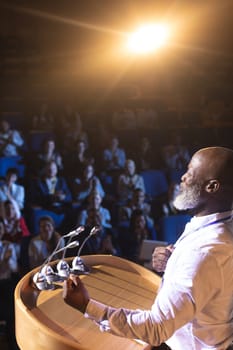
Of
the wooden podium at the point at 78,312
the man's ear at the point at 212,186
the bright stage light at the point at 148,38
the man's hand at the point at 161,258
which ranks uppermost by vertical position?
the bright stage light at the point at 148,38

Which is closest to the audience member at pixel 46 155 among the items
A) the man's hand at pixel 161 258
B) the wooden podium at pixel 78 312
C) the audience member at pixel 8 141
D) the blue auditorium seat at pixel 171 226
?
the audience member at pixel 8 141

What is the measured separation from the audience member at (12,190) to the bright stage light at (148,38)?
198cm

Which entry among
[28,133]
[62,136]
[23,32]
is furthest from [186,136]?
[23,32]

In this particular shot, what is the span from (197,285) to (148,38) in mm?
3710

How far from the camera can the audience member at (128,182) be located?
390 centimetres

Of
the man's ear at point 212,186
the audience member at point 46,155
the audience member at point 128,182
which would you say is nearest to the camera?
the man's ear at point 212,186

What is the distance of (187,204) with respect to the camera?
1.18 metres

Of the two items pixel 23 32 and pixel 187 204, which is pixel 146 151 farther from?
pixel 187 204

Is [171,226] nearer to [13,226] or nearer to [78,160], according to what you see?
[78,160]

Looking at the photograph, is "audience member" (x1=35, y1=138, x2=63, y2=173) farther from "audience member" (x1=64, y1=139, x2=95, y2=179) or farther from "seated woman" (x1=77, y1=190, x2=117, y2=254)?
"seated woman" (x1=77, y1=190, x2=117, y2=254)

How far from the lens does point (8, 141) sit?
142 inches

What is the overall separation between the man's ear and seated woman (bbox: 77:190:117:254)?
2482mm

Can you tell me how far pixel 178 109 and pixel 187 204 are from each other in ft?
11.8

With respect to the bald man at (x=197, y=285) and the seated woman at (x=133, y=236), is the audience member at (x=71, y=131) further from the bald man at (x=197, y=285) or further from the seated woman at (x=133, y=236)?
the bald man at (x=197, y=285)
